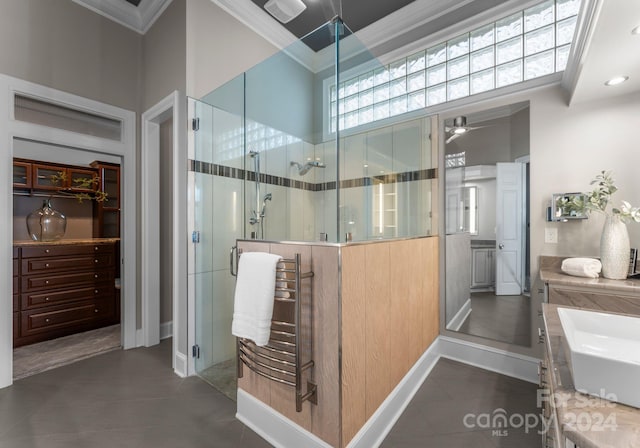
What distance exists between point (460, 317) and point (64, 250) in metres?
4.38

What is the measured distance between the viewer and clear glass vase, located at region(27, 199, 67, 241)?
3.32 metres

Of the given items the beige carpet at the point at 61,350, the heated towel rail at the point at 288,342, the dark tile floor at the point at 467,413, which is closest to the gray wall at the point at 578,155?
the dark tile floor at the point at 467,413

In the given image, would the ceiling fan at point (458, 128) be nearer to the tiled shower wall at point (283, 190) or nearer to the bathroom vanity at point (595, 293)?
the tiled shower wall at point (283, 190)

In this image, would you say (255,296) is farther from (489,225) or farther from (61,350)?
(61,350)

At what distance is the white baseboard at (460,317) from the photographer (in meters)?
2.69

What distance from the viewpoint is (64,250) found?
3.26 meters

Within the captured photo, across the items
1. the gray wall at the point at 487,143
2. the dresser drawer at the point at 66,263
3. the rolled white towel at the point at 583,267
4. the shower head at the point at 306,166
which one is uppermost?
the gray wall at the point at 487,143

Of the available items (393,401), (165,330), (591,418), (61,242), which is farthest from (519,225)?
(61,242)

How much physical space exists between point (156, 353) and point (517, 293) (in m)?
3.45

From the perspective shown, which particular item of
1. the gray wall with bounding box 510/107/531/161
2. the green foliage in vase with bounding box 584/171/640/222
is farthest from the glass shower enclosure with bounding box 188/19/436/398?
the green foliage in vase with bounding box 584/171/640/222

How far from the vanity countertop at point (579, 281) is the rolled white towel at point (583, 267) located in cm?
3

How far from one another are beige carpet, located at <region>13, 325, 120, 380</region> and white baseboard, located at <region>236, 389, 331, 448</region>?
2.00m

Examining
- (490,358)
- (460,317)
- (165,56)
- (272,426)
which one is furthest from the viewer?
(460,317)

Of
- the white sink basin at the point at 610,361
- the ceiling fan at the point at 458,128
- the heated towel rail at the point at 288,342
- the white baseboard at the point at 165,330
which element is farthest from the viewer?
the white baseboard at the point at 165,330
